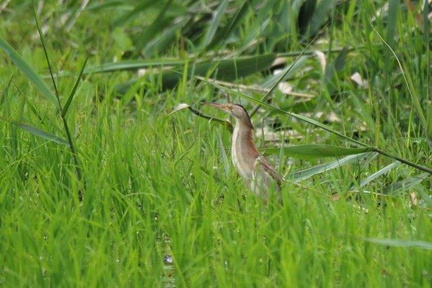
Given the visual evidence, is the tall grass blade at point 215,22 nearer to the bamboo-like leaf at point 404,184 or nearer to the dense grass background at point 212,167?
the dense grass background at point 212,167

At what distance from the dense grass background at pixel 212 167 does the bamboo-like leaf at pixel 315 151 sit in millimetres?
15

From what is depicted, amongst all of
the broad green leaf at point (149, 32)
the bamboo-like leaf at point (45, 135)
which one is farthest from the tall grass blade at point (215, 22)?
the bamboo-like leaf at point (45, 135)

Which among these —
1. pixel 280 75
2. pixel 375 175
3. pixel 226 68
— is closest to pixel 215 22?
pixel 226 68

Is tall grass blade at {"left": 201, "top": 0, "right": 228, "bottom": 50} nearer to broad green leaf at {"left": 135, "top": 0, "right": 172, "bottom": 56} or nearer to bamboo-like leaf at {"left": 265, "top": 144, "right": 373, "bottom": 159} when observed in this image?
broad green leaf at {"left": 135, "top": 0, "right": 172, "bottom": 56}

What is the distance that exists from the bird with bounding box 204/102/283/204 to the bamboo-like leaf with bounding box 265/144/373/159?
4.6 inches

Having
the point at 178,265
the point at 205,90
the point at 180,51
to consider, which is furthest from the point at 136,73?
the point at 178,265

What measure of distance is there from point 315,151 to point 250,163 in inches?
11.0

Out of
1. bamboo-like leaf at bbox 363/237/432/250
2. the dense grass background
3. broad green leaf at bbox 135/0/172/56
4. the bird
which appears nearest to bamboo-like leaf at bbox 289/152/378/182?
the dense grass background

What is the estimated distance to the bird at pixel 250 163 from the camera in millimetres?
4011

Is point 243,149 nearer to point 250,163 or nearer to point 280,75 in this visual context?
point 250,163

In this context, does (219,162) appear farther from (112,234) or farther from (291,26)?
(291,26)

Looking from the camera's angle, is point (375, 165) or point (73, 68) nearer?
point (375, 165)

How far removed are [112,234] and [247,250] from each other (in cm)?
44

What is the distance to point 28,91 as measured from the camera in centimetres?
573
